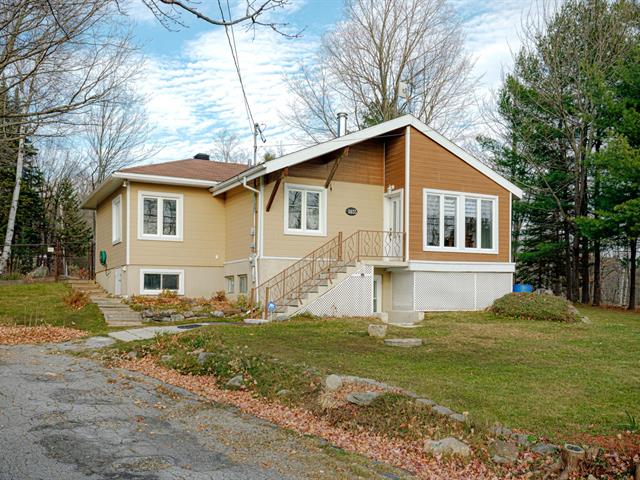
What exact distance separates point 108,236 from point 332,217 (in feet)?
26.2

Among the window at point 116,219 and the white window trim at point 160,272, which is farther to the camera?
the window at point 116,219

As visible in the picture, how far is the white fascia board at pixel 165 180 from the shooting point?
16672mm

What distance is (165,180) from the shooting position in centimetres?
1703

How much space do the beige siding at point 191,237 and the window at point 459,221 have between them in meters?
6.36

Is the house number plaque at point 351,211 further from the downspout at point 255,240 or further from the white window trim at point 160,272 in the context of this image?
the white window trim at point 160,272

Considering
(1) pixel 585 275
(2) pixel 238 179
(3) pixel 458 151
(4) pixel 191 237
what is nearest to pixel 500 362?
Answer: (2) pixel 238 179

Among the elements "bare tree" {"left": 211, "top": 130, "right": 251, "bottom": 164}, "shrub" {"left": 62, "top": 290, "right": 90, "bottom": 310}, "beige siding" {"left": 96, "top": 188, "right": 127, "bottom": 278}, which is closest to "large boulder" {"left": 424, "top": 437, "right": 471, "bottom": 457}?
"shrub" {"left": 62, "top": 290, "right": 90, "bottom": 310}

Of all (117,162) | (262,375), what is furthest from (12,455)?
(117,162)

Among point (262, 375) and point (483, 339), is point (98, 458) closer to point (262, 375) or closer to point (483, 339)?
point (262, 375)

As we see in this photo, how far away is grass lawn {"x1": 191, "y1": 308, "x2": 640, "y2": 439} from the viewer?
6.49 m

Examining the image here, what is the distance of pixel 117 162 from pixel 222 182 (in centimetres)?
2051

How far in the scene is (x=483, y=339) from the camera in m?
11.6

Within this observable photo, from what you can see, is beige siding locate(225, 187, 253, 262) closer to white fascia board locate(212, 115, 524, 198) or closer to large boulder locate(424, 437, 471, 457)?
white fascia board locate(212, 115, 524, 198)

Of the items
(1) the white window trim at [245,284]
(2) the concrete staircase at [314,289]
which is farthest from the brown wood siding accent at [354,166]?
(1) the white window trim at [245,284]
